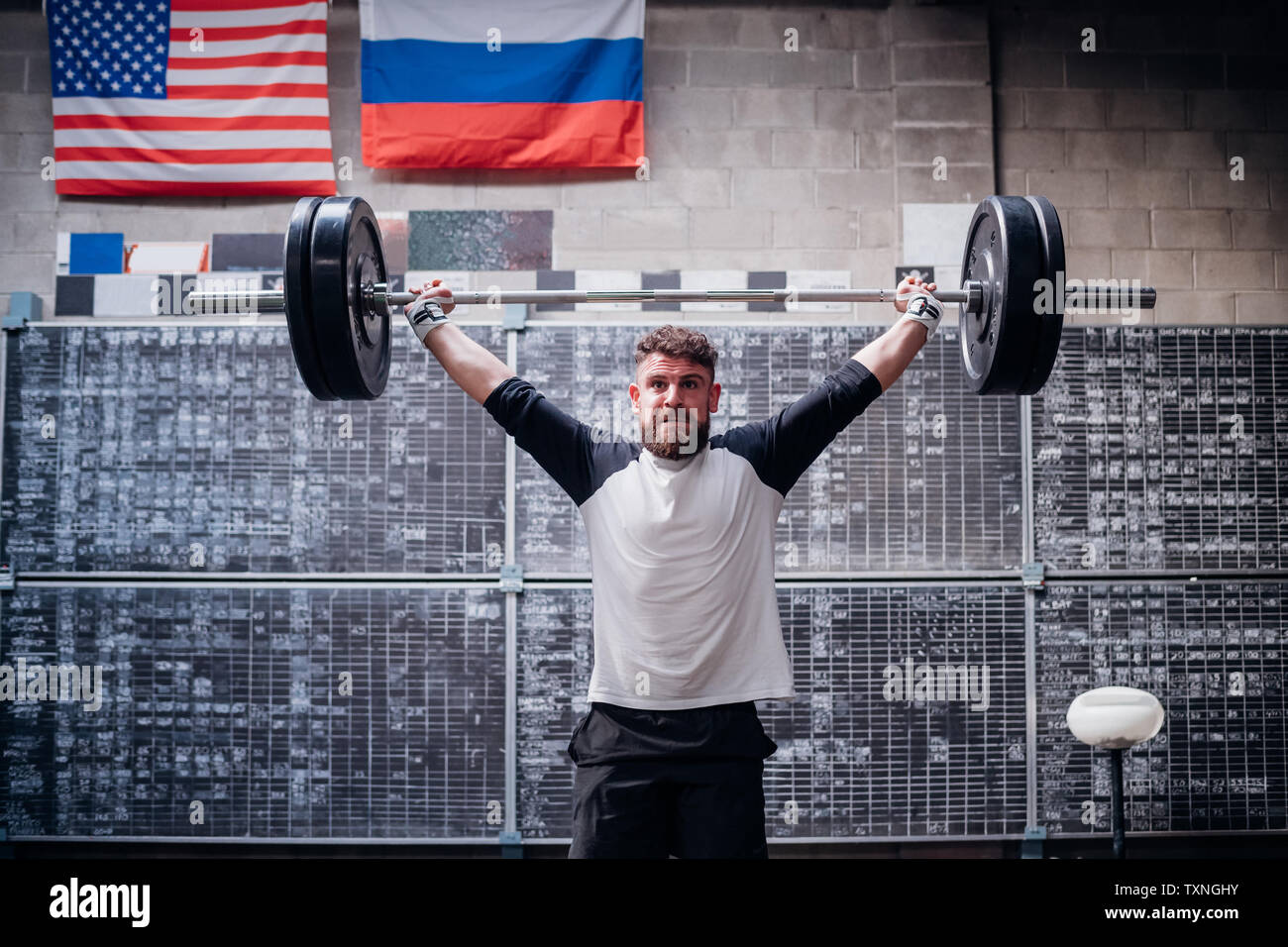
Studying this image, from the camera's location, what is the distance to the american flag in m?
3.86

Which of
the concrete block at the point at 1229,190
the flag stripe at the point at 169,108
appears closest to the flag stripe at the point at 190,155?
the flag stripe at the point at 169,108

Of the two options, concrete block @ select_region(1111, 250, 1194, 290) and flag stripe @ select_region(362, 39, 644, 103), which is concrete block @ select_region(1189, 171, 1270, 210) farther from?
flag stripe @ select_region(362, 39, 644, 103)

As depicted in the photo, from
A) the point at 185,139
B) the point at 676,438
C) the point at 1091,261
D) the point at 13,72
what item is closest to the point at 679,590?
the point at 676,438

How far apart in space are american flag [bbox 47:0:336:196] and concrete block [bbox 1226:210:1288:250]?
3.63 metres

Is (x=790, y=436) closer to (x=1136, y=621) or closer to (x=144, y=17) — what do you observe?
(x=1136, y=621)

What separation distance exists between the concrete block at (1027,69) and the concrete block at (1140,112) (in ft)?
0.78

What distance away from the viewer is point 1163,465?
3660 mm

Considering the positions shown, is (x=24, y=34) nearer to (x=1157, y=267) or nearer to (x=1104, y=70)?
(x=1104, y=70)

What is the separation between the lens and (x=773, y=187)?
3934 millimetres

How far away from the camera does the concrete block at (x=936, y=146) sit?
12.8 ft

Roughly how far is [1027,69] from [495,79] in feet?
7.00

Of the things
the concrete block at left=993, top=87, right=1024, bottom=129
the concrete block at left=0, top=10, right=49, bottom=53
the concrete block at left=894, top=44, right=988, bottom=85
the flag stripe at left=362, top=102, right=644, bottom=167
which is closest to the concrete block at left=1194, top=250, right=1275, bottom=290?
the concrete block at left=993, top=87, right=1024, bottom=129

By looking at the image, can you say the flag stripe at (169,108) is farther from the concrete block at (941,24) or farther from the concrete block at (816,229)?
the concrete block at (941,24)
